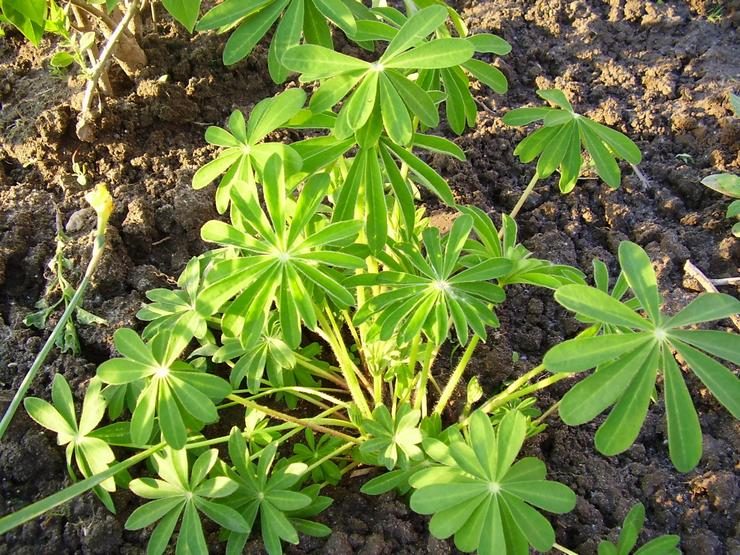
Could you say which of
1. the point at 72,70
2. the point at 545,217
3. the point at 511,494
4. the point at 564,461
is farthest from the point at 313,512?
the point at 72,70

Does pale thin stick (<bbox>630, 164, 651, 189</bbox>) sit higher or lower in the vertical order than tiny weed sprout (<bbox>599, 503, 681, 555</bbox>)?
higher

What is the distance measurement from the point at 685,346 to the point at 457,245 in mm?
516

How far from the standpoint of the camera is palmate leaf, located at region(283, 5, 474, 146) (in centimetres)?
127

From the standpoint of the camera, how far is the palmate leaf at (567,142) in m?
1.67

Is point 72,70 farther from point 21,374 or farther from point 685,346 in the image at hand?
point 685,346

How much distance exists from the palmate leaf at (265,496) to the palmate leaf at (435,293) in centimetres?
40

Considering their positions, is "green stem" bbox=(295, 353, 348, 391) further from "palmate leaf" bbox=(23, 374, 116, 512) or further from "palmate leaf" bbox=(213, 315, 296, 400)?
"palmate leaf" bbox=(23, 374, 116, 512)

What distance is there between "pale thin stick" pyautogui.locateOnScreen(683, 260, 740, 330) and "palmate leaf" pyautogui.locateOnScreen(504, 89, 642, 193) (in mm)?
755

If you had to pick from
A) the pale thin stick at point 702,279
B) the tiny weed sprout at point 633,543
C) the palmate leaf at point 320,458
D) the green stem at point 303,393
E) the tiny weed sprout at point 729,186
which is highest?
the tiny weed sprout at point 729,186

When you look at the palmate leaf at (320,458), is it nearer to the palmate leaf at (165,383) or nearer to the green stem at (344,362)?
the green stem at (344,362)

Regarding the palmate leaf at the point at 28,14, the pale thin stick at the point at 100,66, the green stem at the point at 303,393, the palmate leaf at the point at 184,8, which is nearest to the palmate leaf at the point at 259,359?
the green stem at the point at 303,393

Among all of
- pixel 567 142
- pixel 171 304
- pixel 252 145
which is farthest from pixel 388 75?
pixel 171 304

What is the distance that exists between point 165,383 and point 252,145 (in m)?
0.55

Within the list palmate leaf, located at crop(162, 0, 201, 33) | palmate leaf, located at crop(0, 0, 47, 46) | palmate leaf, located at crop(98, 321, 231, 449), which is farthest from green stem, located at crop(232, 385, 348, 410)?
palmate leaf, located at crop(0, 0, 47, 46)
